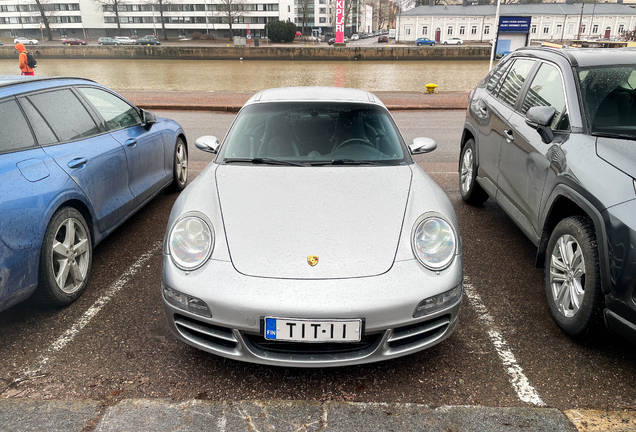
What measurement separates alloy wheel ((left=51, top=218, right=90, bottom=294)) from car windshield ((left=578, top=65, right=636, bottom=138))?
3.68 m

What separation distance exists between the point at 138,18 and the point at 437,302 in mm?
112067

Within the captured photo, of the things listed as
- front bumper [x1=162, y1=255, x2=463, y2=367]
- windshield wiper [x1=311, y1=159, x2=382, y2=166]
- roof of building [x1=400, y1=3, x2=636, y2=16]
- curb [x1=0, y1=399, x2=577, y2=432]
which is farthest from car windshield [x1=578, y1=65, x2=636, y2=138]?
roof of building [x1=400, y1=3, x2=636, y2=16]

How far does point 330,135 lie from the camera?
371 centimetres

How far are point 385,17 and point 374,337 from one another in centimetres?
15393

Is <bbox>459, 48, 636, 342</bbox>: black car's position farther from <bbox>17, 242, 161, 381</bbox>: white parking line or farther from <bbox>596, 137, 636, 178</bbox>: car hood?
<bbox>17, 242, 161, 381</bbox>: white parking line

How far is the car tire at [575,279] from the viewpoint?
8.75ft

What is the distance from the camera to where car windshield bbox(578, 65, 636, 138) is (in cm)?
323

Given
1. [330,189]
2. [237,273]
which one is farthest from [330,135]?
Answer: [237,273]

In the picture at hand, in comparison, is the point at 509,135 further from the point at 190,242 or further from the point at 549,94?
the point at 190,242

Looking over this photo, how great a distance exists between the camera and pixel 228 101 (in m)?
15.2

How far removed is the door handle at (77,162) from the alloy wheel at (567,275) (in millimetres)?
3451

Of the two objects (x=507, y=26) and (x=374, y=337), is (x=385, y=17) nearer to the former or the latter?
(x=507, y=26)

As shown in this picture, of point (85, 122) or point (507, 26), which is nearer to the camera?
point (85, 122)

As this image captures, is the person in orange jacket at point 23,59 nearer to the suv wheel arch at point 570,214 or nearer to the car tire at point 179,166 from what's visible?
the car tire at point 179,166
